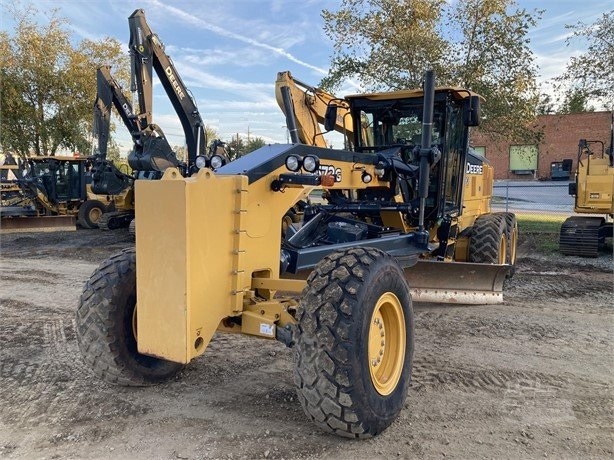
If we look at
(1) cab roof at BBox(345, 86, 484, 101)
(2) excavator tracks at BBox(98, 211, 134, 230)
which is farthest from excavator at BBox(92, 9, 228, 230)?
(1) cab roof at BBox(345, 86, 484, 101)

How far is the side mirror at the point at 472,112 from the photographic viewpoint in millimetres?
5719

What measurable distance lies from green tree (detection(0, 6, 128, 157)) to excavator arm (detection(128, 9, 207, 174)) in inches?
411

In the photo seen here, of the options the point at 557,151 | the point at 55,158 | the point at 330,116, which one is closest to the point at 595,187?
the point at 330,116

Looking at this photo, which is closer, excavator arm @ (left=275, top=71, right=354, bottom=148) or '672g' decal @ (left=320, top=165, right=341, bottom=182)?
'672g' decal @ (left=320, top=165, right=341, bottom=182)

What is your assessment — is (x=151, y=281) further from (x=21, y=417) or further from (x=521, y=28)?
(x=521, y=28)

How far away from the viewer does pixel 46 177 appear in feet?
56.5

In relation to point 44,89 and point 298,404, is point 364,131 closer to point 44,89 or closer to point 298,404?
point 298,404

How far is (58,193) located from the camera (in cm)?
1753

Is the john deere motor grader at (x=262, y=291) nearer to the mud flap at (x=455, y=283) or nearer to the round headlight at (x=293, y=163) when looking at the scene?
the round headlight at (x=293, y=163)

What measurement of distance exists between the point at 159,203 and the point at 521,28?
11653mm

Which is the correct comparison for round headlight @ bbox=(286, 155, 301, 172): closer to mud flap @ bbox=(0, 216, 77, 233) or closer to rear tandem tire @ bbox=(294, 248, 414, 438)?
rear tandem tire @ bbox=(294, 248, 414, 438)

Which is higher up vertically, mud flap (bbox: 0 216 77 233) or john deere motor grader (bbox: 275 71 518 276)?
john deere motor grader (bbox: 275 71 518 276)

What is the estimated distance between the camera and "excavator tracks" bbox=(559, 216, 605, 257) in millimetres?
10102

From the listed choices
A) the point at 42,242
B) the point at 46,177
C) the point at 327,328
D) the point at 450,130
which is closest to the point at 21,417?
the point at 327,328
